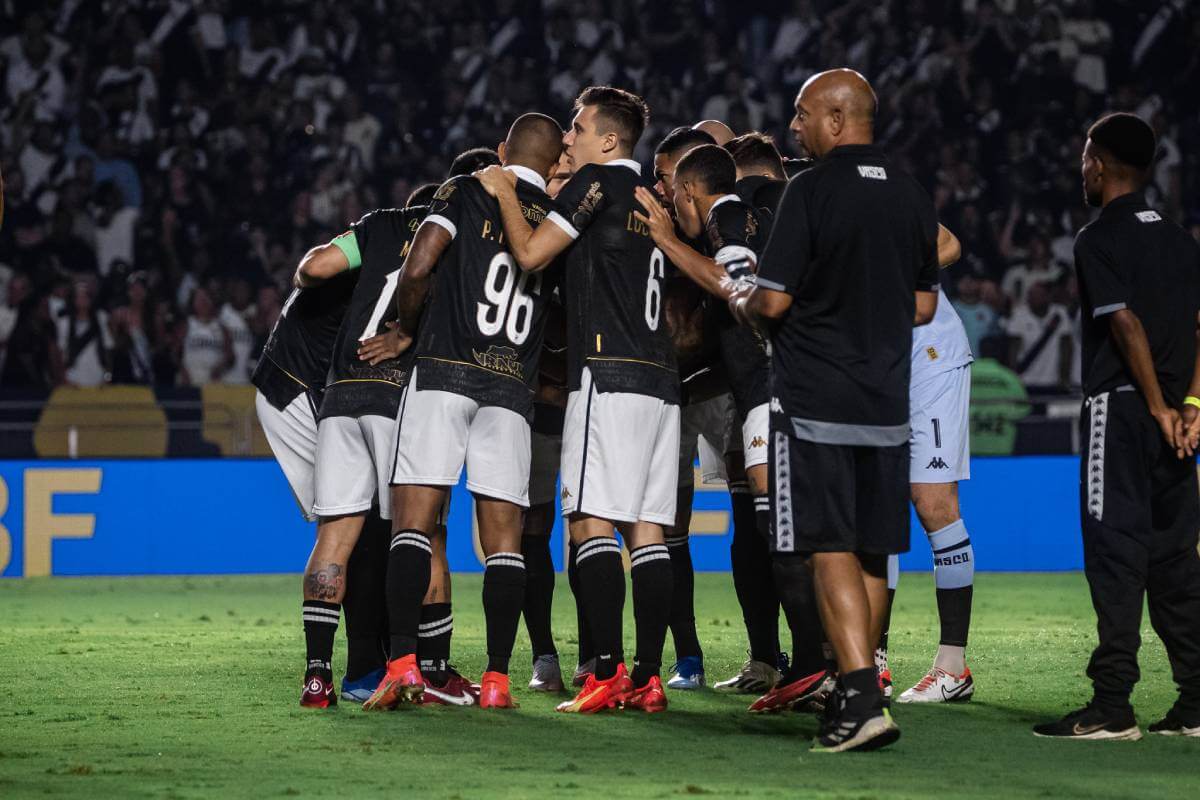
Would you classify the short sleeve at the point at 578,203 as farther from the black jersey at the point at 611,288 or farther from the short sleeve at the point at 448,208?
the short sleeve at the point at 448,208

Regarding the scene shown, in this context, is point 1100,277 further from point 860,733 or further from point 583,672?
point 583,672

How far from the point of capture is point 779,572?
6.11 meters

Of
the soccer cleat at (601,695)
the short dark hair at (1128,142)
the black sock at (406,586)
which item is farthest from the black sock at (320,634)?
the short dark hair at (1128,142)

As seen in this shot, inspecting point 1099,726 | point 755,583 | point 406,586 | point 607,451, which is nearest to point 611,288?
point 607,451

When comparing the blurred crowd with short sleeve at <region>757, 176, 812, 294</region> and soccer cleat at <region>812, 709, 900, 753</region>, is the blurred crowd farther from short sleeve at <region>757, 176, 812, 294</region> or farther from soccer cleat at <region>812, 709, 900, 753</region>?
soccer cleat at <region>812, 709, 900, 753</region>

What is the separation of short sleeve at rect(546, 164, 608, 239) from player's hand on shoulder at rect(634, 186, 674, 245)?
150mm

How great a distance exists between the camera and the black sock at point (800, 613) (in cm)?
606

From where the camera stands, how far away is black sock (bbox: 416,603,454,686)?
249 inches

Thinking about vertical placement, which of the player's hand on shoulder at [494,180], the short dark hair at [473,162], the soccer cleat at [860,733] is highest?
the short dark hair at [473,162]

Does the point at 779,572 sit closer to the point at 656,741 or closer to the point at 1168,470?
the point at 656,741

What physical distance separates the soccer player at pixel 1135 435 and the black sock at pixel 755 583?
4.96ft

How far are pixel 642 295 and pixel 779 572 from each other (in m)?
1.19

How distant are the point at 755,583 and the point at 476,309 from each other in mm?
1756

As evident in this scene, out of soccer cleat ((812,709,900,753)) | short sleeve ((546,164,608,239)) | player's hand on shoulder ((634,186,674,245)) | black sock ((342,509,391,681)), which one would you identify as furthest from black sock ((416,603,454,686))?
soccer cleat ((812,709,900,753))
